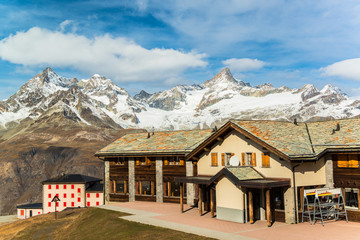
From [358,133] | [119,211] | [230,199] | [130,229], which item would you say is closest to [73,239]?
[130,229]

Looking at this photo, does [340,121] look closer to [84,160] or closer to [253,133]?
[253,133]

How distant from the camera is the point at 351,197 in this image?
2689 cm

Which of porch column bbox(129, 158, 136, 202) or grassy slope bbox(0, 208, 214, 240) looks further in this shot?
porch column bbox(129, 158, 136, 202)

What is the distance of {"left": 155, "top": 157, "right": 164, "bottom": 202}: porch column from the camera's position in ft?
132

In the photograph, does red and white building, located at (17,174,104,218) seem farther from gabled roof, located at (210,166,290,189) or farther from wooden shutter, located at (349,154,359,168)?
wooden shutter, located at (349,154,359,168)

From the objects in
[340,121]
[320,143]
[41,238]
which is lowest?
[41,238]

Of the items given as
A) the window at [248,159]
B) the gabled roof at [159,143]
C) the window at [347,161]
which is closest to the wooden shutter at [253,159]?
the window at [248,159]

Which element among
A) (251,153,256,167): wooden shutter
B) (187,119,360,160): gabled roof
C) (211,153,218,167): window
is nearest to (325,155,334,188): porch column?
(187,119,360,160): gabled roof

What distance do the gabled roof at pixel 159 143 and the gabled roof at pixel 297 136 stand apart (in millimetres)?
5763

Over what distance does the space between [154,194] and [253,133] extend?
1661 cm

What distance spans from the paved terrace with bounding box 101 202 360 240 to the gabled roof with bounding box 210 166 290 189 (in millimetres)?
2930

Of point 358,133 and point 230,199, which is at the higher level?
point 358,133

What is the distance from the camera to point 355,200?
1047 inches

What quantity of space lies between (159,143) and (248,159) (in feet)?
48.2
